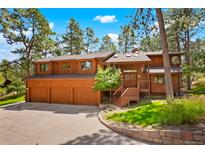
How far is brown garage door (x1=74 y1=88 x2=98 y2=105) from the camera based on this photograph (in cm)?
1631

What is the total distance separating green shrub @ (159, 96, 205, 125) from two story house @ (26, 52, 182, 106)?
7.07m

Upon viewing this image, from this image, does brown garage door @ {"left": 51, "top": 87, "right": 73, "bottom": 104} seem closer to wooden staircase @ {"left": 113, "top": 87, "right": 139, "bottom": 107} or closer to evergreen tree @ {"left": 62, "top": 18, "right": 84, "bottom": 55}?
wooden staircase @ {"left": 113, "top": 87, "right": 139, "bottom": 107}

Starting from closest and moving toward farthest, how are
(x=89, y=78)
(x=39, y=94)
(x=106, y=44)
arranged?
1. (x=89, y=78)
2. (x=39, y=94)
3. (x=106, y=44)

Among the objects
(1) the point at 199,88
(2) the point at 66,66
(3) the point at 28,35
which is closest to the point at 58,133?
(2) the point at 66,66

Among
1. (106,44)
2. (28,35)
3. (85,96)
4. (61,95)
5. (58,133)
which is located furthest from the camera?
(106,44)

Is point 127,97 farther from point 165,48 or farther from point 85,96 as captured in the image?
point 165,48

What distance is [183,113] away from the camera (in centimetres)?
704

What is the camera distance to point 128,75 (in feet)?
58.4

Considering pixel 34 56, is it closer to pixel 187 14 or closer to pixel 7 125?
pixel 7 125

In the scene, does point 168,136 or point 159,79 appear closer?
point 168,136

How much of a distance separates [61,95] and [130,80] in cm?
671

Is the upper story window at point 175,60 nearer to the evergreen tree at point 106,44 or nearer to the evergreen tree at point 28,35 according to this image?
the evergreen tree at point 28,35

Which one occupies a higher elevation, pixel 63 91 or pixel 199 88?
pixel 63 91
